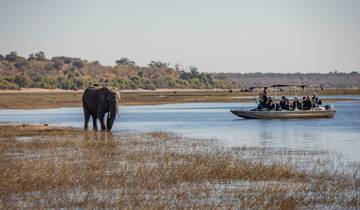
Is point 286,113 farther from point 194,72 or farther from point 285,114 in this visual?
point 194,72

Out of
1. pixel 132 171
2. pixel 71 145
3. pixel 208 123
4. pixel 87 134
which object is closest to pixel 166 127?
pixel 208 123

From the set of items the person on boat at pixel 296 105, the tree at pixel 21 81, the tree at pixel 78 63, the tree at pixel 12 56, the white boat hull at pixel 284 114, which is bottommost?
the white boat hull at pixel 284 114

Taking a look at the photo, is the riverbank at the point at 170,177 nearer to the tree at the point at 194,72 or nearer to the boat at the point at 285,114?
the boat at the point at 285,114

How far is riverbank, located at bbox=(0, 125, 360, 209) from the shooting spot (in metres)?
18.2

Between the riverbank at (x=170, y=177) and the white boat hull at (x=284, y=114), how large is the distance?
68.0 feet

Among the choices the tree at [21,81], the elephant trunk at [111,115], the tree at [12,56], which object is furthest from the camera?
the tree at [12,56]

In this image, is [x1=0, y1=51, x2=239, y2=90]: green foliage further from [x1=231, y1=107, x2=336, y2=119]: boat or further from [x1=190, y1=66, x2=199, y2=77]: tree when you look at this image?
[x1=231, y1=107, x2=336, y2=119]: boat

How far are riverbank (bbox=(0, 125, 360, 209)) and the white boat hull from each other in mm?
20737

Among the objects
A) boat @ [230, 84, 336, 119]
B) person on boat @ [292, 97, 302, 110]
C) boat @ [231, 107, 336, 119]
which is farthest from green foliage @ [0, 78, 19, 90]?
person on boat @ [292, 97, 302, 110]

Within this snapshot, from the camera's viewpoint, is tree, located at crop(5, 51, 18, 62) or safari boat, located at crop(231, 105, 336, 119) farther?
tree, located at crop(5, 51, 18, 62)

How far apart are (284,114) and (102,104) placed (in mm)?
16002

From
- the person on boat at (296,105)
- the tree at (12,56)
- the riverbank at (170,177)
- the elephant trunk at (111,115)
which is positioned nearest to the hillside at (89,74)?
the tree at (12,56)

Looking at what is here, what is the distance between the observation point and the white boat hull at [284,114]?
51.9 meters

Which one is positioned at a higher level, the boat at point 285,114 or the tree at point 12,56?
the tree at point 12,56
